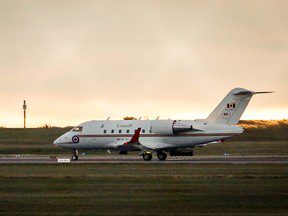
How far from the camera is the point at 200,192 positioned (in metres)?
35.3

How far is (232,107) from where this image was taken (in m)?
71.9

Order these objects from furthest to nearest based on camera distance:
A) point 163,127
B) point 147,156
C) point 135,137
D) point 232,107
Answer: point 135,137
point 147,156
point 163,127
point 232,107

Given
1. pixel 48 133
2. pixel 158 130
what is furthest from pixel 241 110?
pixel 48 133

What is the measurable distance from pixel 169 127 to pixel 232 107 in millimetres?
5755

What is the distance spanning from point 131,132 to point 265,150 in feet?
74.7

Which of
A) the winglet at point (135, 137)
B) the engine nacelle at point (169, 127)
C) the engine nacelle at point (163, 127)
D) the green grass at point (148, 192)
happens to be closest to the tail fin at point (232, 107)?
the engine nacelle at point (169, 127)

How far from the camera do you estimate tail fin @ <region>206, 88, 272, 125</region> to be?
2820 inches

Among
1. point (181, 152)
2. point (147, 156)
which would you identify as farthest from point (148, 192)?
point (181, 152)

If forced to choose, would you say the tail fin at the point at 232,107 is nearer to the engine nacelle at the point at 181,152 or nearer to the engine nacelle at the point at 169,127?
the engine nacelle at the point at 169,127

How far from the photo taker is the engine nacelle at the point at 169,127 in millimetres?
72000

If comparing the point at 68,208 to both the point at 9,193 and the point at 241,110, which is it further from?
the point at 241,110

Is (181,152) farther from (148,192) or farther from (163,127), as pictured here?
(148,192)

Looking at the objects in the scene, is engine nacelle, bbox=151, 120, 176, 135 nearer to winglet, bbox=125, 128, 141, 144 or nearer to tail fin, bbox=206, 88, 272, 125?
winglet, bbox=125, 128, 141, 144

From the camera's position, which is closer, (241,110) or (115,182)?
(115,182)
